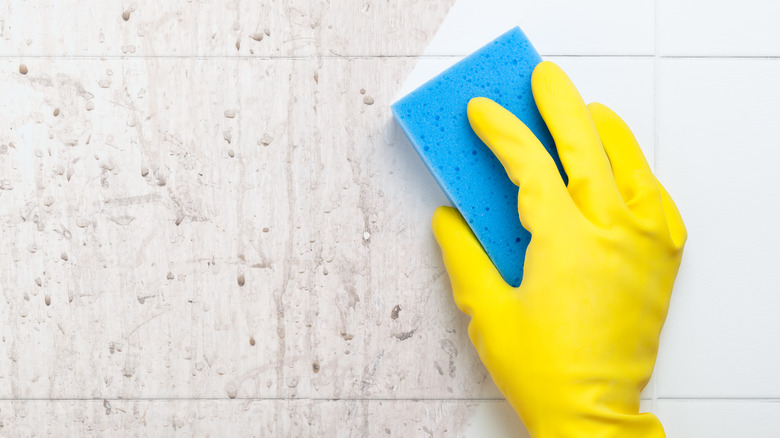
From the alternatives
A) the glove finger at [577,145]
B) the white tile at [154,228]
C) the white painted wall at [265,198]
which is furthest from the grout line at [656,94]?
the white tile at [154,228]

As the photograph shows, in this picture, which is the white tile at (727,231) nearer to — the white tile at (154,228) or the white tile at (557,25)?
the white tile at (557,25)

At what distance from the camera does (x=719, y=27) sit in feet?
2.15

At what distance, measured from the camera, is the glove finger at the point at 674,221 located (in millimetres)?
607

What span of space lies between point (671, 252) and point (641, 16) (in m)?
0.28

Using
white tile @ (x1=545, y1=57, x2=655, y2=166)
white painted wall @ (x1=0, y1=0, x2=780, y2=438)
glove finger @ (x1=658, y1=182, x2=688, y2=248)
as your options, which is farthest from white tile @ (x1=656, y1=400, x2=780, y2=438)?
white tile @ (x1=545, y1=57, x2=655, y2=166)

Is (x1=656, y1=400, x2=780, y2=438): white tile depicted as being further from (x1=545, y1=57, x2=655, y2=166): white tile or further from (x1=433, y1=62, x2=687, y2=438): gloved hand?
→ (x1=545, y1=57, x2=655, y2=166): white tile

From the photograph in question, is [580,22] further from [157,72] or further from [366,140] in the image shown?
[157,72]

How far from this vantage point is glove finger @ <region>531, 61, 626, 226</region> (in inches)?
21.9

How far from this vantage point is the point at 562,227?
548mm

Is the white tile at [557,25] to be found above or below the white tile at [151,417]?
above

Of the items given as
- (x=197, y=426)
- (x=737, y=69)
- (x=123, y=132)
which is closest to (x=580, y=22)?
(x=737, y=69)

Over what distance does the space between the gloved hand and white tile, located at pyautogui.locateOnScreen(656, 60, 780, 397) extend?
0.27ft

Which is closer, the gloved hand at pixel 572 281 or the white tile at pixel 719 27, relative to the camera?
the gloved hand at pixel 572 281

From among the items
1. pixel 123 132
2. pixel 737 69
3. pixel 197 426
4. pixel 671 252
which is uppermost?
pixel 737 69
